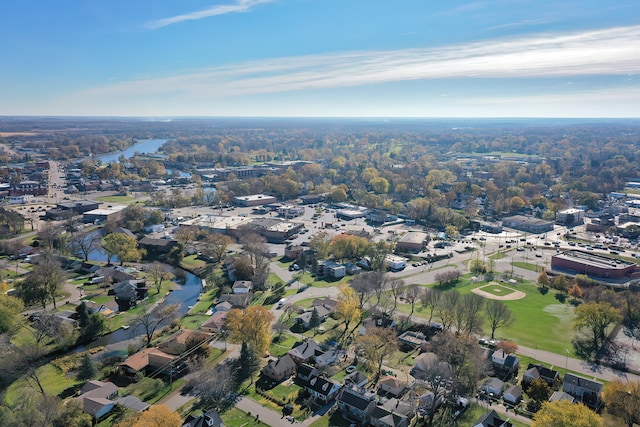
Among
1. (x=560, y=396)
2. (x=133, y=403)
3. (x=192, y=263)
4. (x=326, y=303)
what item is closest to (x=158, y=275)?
(x=192, y=263)

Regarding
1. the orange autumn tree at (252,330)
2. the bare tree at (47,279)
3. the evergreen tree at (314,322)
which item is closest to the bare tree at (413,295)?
the evergreen tree at (314,322)

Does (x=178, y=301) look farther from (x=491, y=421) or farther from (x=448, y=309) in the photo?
(x=491, y=421)

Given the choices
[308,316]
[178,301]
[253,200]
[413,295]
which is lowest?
[178,301]

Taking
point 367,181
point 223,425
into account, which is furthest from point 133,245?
point 367,181

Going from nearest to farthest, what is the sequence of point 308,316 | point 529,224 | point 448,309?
point 448,309 < point 308,316 < point 529,224

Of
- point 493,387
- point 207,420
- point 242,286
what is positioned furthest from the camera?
point 242,286

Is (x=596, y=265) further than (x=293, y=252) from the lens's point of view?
No

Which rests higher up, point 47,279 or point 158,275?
point 47,279
